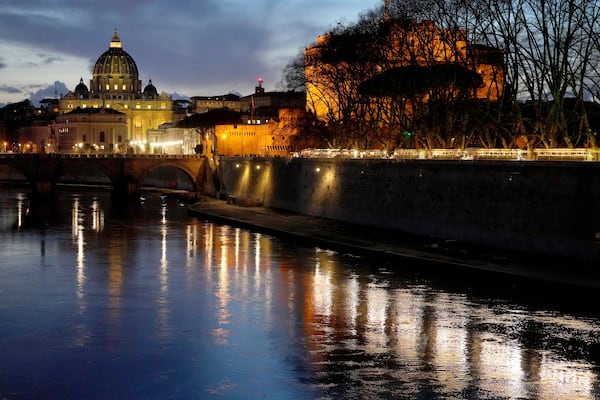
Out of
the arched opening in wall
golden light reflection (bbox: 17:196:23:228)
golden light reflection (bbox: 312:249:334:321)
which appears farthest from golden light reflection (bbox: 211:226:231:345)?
the arched opening in wall

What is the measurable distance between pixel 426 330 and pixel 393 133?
3614 centimetres

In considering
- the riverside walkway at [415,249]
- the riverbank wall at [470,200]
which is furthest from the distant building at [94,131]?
the riverbank wall at [470,200]

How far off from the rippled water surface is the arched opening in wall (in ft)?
221

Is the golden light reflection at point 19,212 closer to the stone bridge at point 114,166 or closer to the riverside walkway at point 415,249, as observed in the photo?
the stone bridge at point 114,166

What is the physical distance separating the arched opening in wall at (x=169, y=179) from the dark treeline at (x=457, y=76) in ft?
118

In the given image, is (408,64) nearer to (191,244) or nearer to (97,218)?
(191,244)

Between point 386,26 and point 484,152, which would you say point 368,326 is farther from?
point 386,26

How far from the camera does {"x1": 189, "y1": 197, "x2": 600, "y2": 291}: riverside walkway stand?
33156mm

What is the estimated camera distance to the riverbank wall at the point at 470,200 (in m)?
35.1

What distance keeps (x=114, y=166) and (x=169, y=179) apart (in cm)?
1870

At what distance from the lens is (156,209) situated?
256ft

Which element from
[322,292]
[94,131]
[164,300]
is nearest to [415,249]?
[322,292]

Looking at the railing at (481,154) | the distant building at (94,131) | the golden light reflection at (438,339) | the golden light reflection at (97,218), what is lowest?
the golden light reflection at (438,339)

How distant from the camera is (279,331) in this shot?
89.8 ft
